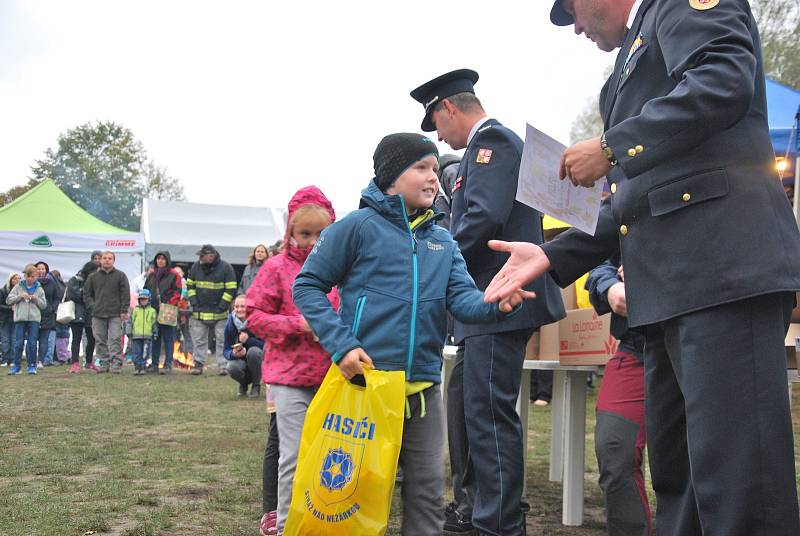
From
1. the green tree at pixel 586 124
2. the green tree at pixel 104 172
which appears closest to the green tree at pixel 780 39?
the green tree at pixel 586 124

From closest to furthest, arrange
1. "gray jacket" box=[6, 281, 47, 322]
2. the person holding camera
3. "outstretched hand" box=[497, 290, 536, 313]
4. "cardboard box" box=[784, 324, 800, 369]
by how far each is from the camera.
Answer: "outstretched hand" box=[497, 290, 536, 313] < "cardboard box" box=[784, 324, 800, 369] < the person holding camera < "gray jacket" box=[6, 281, 47, 322]

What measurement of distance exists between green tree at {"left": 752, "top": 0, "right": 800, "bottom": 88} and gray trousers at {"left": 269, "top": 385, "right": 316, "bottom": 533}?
21.6 meters

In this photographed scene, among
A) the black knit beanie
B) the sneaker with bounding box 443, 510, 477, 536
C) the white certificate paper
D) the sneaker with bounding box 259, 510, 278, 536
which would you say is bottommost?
the sneaker with bounding box 443, 510, 477, 536

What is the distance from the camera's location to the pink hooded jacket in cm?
364

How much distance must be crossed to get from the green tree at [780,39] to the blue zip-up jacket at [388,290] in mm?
21616

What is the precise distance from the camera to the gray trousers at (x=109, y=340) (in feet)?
47.1

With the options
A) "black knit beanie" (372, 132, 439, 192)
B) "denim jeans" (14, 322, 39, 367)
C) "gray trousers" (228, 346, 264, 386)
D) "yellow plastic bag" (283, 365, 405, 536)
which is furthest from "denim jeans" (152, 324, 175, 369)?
"yellow plastic bag" (283, 365, 405, 536)

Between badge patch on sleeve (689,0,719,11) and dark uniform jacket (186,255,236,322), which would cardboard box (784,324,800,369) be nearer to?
badge patch on sleeve (689,0,719,11)

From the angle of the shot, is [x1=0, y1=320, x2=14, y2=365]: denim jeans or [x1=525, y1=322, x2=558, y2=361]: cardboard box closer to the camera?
[x1=525, y1=322, x2=558, y2=361]: cardboard box

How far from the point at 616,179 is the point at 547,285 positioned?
1.58 meters

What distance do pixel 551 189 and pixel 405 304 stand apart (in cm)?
95

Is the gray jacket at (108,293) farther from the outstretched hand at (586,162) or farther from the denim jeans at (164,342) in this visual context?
the outstretched hand at (586,162)

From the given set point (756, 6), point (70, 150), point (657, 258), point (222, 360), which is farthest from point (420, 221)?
point (70, 150)

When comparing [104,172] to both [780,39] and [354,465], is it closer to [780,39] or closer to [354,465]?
[780,39]
